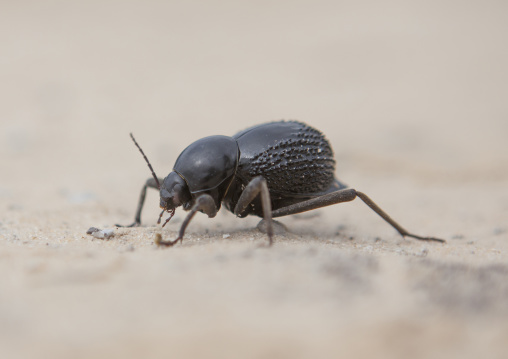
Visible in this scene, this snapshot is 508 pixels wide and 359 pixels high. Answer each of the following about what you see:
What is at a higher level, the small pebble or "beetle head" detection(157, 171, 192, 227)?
"beetle head" detection(157, 171, 192, 227)

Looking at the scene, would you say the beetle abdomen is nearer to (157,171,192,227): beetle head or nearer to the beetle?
the beetle

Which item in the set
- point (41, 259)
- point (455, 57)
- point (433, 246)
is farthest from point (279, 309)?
point (455, 57)

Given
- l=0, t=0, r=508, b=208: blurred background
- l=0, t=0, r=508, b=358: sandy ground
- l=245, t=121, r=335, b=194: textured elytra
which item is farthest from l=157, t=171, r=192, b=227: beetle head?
l=0, t=0, r=508, b=208: blurred background

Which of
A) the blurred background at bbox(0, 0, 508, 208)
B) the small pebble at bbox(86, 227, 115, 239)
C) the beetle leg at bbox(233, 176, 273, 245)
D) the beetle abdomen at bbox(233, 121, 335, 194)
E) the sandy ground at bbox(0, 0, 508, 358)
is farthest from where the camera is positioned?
the blurred background at bbox(0, 0, 508, 208)

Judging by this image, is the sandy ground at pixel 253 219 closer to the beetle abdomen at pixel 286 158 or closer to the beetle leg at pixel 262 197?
the beetle leg at pixel 262 197

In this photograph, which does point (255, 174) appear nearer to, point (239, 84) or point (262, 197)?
point (262, 197)

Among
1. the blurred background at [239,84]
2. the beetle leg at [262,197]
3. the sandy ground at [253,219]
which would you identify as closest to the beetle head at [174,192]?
the sandy ground at [253,219]

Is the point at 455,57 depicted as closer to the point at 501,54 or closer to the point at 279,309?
the point at 501,54
